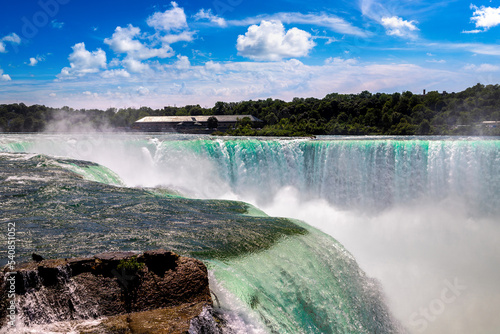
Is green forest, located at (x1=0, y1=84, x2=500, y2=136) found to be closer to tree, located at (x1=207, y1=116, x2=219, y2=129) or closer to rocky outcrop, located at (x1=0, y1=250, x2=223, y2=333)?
tree, located at (x1=207, y1=116, x2=219, y2=129)

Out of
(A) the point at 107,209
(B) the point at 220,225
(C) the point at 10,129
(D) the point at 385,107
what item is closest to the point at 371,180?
(B) the point at 220,225

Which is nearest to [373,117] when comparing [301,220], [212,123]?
[212,123]

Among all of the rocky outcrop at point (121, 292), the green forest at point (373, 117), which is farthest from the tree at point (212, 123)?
the rocky outcrop at point (121, 292)

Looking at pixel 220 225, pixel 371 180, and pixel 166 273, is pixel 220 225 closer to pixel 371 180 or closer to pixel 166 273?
pixel 166 273

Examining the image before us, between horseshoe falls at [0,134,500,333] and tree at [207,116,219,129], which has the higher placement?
tree at [207,116,219,129]

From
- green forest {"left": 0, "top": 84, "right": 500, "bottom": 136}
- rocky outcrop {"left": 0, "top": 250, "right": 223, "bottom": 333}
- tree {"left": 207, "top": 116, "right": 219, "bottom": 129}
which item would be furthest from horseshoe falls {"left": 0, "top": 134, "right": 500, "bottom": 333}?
tree {"left": 207, "top": 116, "right": 219, "bottom": 129}

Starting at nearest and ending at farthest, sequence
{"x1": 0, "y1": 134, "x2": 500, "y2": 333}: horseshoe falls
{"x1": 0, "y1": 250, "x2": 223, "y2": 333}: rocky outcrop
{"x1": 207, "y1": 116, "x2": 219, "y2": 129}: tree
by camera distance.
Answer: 1. {"x1": 0, "y1": 250, "x2": 223, "y2": 333}: rocky outcrop
2. {"x1": 0, "y1": 134, "x2": 500, "y2": 333}: horseshoe falls
3. {"x1": 207, "y1": 116, "x2": 219, "y2": 129}: tree

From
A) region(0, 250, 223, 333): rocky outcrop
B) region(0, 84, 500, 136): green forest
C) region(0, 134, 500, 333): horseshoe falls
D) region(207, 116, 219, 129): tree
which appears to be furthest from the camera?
region(207, 116, 219, 129): tree

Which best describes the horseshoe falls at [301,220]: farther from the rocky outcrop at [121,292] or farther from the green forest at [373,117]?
the green forest at [373,117]
